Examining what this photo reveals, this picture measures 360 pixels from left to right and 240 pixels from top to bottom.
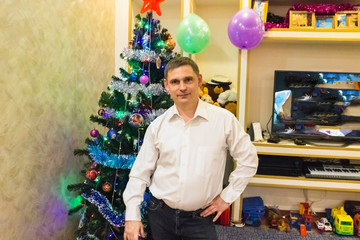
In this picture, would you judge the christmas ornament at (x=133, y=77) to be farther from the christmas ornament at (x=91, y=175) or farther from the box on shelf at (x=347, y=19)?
the box on shelf at (x=347, y=19)

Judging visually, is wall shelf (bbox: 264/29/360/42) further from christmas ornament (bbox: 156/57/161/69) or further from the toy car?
the toy car

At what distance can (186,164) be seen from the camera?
1322 millimetres

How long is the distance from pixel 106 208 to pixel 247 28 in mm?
1713

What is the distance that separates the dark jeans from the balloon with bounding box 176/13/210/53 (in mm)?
1359

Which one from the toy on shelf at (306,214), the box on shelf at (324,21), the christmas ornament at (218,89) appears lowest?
the toy on shelf at (306,214)

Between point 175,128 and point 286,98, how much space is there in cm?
167

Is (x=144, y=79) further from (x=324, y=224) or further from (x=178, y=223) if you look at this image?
(x=324, y=224)

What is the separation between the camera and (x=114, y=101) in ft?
6.40

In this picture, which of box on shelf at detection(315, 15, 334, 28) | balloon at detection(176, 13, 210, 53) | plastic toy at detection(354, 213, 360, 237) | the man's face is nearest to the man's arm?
the man's face

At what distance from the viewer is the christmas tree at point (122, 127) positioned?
6.18 ft

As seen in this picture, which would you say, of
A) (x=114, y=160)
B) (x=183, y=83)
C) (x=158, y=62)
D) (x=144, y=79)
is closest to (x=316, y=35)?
(x=158, y=62)

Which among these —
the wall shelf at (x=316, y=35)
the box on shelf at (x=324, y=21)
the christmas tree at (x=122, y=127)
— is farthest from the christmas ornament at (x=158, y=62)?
the box on shelf at (x=324, y=21)

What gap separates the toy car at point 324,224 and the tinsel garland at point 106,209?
1.85 meters

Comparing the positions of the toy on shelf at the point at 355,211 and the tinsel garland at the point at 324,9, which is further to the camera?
the toy on shelf at the point at 355,211
